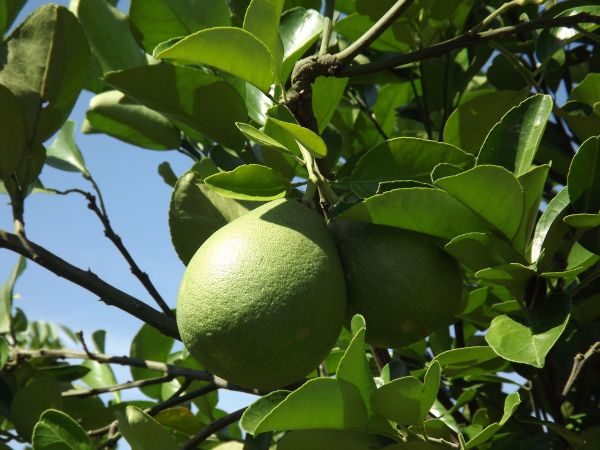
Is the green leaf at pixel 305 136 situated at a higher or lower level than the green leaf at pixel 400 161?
higher

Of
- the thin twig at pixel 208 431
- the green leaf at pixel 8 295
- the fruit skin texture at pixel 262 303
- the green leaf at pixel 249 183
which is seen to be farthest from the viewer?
the green leaf at pixel 8 295

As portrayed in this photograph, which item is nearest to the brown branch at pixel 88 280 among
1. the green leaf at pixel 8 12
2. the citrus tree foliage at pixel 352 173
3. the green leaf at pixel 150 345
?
the citrus tree foliage at pixel 352 173

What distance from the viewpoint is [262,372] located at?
82 cm

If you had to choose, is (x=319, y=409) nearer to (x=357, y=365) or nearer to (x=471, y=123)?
(x=357, y=365)

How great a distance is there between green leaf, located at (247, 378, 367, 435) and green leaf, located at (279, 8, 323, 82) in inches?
19.5

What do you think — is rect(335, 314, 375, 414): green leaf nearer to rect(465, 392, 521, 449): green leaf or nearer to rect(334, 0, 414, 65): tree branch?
rect(465, 392, 521, 449): green leaf

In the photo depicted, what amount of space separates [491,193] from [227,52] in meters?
0.35

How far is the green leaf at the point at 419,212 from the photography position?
0.82 meters

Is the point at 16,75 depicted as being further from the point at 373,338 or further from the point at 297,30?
the point at 373,338


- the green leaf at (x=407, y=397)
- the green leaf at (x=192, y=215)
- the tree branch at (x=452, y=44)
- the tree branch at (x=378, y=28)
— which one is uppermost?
the tree branch at (x=378, y=28)

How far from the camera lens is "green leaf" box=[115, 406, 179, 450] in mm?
900

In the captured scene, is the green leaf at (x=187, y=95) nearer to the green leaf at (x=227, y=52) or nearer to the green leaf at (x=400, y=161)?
the green leaf at (x=227, y=52)

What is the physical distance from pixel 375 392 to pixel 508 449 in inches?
15.4

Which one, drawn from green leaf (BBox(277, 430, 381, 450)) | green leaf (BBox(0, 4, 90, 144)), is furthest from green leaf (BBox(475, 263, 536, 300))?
green leaf (BBox(0, 4, 90, 144))
